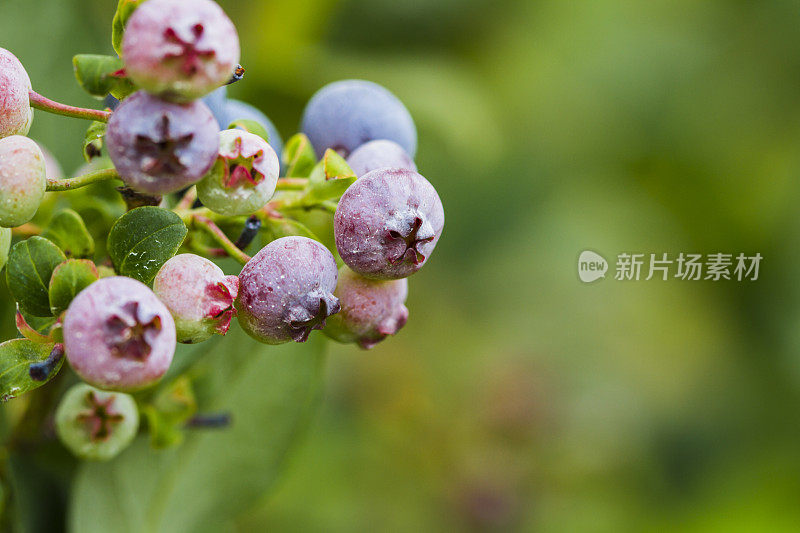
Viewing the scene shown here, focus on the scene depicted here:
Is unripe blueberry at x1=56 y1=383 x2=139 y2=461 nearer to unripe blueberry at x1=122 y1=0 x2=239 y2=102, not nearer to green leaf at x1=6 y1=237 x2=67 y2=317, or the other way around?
green leaf at x1=6 y1=237 x2=67 y2=317

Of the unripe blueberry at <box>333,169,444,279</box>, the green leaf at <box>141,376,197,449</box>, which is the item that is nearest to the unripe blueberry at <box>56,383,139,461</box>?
the green leaf at <box>141,376,197,449</box>

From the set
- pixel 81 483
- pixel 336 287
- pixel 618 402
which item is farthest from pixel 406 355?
pixel 336 287

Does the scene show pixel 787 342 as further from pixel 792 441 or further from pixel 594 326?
pixel 594 326

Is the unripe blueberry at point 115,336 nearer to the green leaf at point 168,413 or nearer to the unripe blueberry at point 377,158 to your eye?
the unripe blueberry at point 377,158

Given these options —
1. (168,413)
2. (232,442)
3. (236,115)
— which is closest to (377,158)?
(236,115)

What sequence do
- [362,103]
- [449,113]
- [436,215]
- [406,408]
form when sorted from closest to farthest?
1. [436,215]
2. [362,103]
3. [449,113]
4. [406,408]
